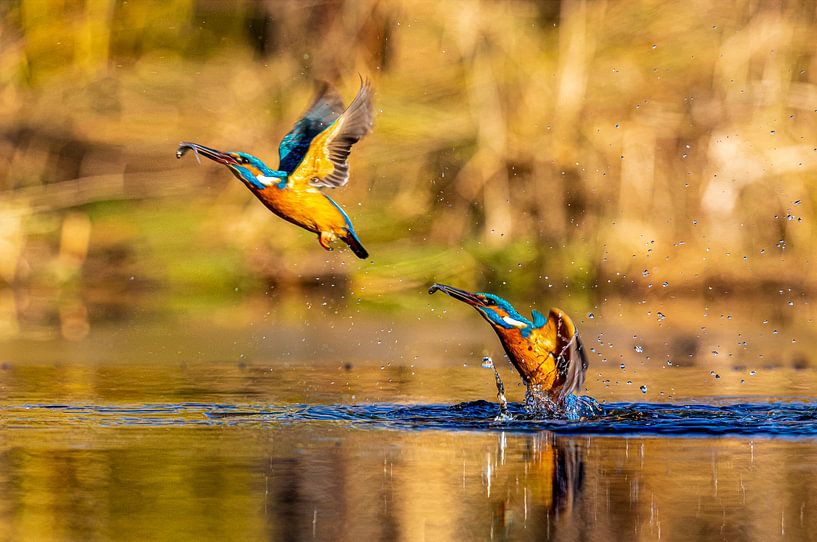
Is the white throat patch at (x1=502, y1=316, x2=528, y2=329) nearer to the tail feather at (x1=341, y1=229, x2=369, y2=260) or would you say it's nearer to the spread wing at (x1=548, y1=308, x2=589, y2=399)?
the spread wing at (x1=548, y1=308, x2=589, y2=399)

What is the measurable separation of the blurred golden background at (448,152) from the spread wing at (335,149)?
713 cm

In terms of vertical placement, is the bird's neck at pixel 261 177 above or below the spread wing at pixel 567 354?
above

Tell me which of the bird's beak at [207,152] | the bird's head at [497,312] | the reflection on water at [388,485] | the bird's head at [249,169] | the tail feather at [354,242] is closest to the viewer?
the reflection on water at [388,485]

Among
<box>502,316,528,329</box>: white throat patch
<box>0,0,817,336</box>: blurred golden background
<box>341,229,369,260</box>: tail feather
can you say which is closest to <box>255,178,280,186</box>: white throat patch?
<box>341,229,369,260</box>: tail feather

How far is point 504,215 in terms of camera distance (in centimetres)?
1595

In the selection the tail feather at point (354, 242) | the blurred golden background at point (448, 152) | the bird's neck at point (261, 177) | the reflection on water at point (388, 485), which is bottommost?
the reflection on water at point (388, 485)

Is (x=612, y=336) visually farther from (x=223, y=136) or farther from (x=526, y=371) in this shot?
(x=223, y=136)

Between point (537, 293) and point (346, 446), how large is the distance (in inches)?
343

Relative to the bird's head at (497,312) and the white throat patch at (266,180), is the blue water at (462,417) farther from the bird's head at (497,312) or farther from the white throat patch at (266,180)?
the white throat patch at (266,180)

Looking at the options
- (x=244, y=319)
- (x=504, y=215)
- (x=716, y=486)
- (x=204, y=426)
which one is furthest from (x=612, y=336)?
(x=716, y=486)

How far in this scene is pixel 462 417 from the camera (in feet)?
26.4

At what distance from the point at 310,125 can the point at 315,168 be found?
54 centimetres

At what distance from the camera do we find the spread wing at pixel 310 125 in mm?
7687

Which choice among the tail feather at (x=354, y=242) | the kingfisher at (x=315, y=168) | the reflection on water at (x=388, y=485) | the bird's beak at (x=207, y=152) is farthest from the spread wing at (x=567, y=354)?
the bird's beak at (x=207, y=152)
